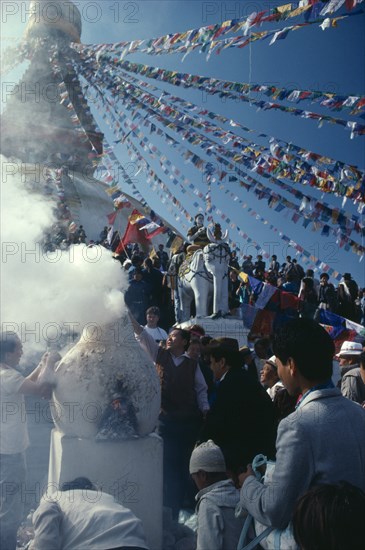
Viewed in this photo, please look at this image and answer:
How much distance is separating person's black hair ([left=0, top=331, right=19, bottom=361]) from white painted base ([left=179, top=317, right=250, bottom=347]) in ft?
17.9

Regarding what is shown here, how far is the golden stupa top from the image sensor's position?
31.9m

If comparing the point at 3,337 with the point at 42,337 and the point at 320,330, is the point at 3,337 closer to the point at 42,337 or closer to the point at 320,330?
the point at 42,337

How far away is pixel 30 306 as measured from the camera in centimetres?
446

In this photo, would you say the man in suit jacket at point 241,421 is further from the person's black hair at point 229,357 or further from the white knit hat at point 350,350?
the white knit hat at point 350,350

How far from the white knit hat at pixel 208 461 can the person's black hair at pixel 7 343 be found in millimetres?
1733

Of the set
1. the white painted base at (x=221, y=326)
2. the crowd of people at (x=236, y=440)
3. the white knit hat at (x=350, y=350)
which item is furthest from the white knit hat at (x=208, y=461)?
the white painted base at (x=221, y=326)

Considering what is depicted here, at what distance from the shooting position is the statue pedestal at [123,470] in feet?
10.4

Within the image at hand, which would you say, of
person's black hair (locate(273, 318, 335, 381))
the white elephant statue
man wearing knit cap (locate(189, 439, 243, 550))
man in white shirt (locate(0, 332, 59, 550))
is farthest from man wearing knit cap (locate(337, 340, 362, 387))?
the white elephant statue

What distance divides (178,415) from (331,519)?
316 cm

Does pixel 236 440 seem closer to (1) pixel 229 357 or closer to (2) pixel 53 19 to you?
(1) pixel 229 357

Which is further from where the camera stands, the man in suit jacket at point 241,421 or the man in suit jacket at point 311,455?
the man in suit jacket at point 241,421

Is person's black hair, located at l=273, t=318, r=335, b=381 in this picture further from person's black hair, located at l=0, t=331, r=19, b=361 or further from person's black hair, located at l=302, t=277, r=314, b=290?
person's black hair, located at l=302, t=277, r=314, b=290

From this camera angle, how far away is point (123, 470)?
322 centimetres

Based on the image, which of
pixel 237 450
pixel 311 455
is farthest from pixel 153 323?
pixel 311 455
